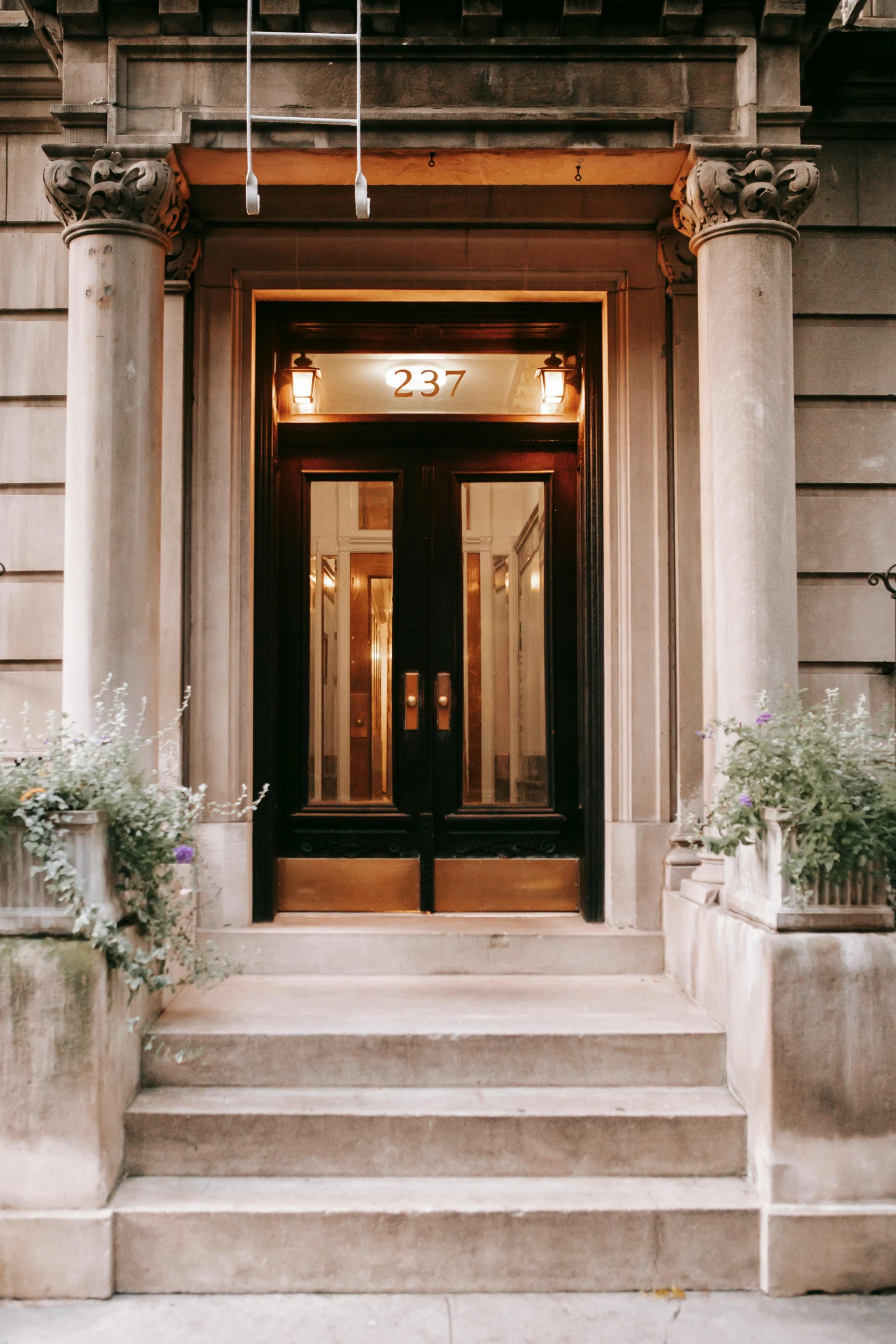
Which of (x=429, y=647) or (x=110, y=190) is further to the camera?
(x=429, y=647)

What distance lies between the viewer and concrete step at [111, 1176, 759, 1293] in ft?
12.7

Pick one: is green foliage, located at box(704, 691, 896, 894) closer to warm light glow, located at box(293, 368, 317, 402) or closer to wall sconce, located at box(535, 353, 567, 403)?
wall sconce, located at box(535, 353, 567, 403)

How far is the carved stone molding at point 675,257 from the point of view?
20.3ft

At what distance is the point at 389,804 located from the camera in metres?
6.63

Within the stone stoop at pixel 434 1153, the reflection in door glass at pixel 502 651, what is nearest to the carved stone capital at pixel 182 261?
the reflection in door glass at pixel 502 651

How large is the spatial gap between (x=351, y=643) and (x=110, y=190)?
292cm

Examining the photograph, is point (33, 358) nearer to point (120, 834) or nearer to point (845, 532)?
point (120, 834)

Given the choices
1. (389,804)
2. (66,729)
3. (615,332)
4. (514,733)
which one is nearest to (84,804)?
(66,729)

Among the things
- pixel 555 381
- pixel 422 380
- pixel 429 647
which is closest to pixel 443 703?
pixel 429 647

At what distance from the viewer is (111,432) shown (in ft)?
16.7

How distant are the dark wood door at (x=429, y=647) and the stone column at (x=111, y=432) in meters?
1.56

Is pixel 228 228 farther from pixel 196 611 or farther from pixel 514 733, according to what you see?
pixel 514 733

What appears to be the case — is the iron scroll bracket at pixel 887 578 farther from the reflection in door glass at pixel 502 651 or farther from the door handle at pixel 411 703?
the door handle at pixel 411 703

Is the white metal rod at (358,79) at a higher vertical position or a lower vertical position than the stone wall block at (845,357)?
higher
